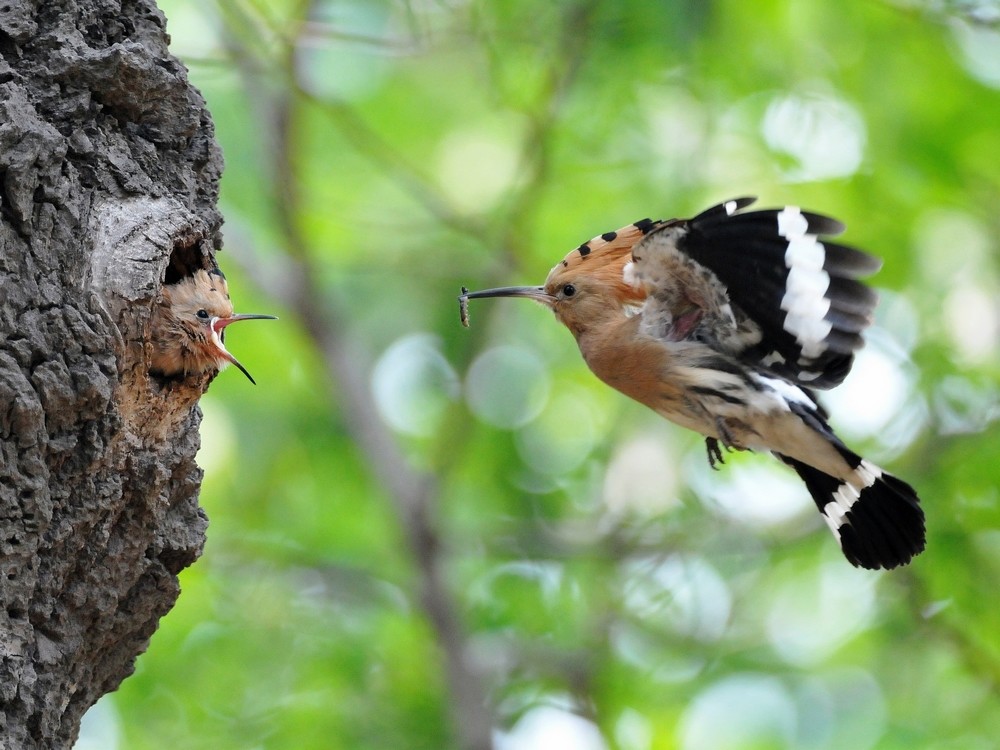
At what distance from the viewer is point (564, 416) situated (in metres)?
8.61

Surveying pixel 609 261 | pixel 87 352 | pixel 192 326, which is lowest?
pixel 87 352

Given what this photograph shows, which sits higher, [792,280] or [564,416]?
[564,416]

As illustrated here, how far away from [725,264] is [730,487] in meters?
3.32

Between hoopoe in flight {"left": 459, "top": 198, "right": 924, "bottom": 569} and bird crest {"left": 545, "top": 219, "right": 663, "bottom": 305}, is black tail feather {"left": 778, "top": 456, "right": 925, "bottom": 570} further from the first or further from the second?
bird crest {"left": 545, "top": 219, "right": 663, "bottom": 305}

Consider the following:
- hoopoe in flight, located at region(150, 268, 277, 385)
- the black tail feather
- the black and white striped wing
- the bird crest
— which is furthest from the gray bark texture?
the black tail feather

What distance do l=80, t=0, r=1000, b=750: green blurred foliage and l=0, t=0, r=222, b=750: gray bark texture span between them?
2577 mm

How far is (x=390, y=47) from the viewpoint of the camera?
5.69 metres

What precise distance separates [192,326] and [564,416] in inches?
216

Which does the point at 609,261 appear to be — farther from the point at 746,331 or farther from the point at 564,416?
the point at 564,416

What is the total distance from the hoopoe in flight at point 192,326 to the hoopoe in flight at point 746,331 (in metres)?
0.73

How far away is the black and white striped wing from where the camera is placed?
3512mm

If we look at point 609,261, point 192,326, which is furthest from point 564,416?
point 192,326

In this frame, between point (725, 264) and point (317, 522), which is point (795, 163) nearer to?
point (725, 264)

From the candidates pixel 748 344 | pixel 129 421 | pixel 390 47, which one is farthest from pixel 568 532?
pixel 129 421
